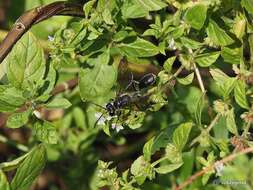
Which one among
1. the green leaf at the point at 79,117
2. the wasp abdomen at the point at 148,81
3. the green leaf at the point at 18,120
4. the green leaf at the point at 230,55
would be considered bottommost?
the green leaf at the point at 79,117

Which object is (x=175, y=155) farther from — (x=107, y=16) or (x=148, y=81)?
(x=107, y=16)

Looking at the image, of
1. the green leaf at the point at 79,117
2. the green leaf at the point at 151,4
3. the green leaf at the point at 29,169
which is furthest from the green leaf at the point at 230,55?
the green leaf at the point at 79,117

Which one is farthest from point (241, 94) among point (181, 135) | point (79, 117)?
point (79, 117)

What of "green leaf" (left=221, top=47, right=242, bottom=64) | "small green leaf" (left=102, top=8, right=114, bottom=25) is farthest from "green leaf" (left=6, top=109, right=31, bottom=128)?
"green leaf" (left=221, top=47, right=242, bottom=64)

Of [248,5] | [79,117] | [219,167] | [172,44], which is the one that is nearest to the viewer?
[219,167]

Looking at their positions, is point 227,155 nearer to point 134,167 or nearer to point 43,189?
point 134,167

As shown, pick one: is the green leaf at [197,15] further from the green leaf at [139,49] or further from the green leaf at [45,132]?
the green leaf at [45,132]

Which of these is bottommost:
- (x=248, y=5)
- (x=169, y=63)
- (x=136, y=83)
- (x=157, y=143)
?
(x=157, y=143)
